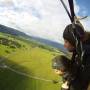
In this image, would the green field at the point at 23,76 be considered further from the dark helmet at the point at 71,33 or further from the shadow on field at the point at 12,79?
the dark helmet at the point at 71,33

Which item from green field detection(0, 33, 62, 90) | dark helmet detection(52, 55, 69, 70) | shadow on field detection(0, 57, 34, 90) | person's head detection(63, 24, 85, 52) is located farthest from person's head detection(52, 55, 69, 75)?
shadow on field detection(0, 57, 34, 90)

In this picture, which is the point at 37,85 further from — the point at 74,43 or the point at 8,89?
the point at 74,43

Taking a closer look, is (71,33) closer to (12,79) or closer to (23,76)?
(12,79)

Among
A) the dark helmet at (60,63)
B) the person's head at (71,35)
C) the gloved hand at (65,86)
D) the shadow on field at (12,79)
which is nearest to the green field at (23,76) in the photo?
the shadow on field at (12,79)

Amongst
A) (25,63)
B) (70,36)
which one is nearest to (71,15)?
(70,36)

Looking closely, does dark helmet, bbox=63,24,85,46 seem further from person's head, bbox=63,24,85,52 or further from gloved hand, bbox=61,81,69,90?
gloved hand, bbox=61,81,69,90

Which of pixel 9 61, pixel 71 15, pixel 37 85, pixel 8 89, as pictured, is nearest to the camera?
pixel 71 15
